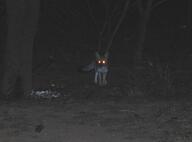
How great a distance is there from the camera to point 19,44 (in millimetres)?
13039

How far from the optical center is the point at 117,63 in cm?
2069

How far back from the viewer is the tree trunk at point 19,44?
12.9m

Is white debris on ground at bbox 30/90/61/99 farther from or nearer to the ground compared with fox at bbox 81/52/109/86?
nearer to the ground

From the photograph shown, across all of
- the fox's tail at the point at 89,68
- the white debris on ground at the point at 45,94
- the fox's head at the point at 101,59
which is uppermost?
the fox's head at the point at 101,59

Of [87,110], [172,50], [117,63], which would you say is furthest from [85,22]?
[87,110]

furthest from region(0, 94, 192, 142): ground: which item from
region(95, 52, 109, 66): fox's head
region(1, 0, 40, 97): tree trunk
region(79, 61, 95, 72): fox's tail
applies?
region(79, 61, 95, 72): fox's tail

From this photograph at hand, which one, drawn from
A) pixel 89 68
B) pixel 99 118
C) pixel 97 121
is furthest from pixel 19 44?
pixel 89 68

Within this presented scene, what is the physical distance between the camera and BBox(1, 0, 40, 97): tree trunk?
1289 cm

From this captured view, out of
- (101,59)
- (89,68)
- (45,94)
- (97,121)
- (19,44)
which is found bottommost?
(97,121)

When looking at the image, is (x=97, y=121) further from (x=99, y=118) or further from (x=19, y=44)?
(x=19, y=44)

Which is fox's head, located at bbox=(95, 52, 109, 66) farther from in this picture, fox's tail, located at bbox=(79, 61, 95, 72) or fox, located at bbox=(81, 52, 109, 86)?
fox's tail, located at bbox=(79, 61, 95, 72)

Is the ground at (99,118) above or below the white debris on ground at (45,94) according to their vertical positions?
below


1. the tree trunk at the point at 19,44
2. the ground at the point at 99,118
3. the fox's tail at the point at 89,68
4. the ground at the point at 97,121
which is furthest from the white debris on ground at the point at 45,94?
the fox's tail at the point at 89,68

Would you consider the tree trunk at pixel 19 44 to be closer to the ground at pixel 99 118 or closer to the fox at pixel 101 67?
the ground at pixel 99 118
